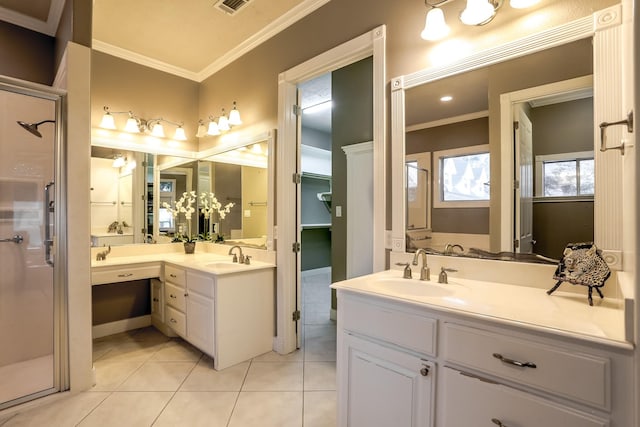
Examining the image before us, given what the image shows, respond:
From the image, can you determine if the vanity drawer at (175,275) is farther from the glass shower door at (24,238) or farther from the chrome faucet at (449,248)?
the chrome faucet at (449,248)

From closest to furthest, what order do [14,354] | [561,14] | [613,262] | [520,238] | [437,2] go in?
1. [613,262]
2. [561,14]
3. [520,238]
4. [437,2]
5. [14,354]

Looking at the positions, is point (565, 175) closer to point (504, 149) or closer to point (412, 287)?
point (504, 149)

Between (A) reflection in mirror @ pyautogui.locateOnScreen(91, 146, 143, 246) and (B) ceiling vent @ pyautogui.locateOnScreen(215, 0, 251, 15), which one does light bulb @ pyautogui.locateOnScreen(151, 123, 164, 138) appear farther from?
(B) ceiling vent @ pyautogui.locateOnScreen(215, 0, 251, 15)

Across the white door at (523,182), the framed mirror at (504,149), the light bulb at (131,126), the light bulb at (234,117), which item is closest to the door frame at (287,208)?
the light bulb at (234,117)

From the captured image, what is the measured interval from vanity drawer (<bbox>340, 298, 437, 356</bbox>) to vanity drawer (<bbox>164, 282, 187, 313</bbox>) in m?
1.87

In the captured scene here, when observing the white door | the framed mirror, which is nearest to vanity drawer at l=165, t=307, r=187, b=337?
the framed mirror

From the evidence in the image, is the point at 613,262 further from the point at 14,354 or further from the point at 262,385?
the point at 14,354

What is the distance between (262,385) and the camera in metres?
2.23

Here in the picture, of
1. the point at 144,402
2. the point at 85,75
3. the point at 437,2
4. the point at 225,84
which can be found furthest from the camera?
the point at 225,84

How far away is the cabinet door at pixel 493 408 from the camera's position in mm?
987

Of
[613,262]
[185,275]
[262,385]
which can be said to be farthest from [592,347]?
[185,275]

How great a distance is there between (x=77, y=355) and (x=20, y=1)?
2.87m

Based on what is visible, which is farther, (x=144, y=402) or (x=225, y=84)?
(x=225, y=84)

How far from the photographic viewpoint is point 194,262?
2904mm
